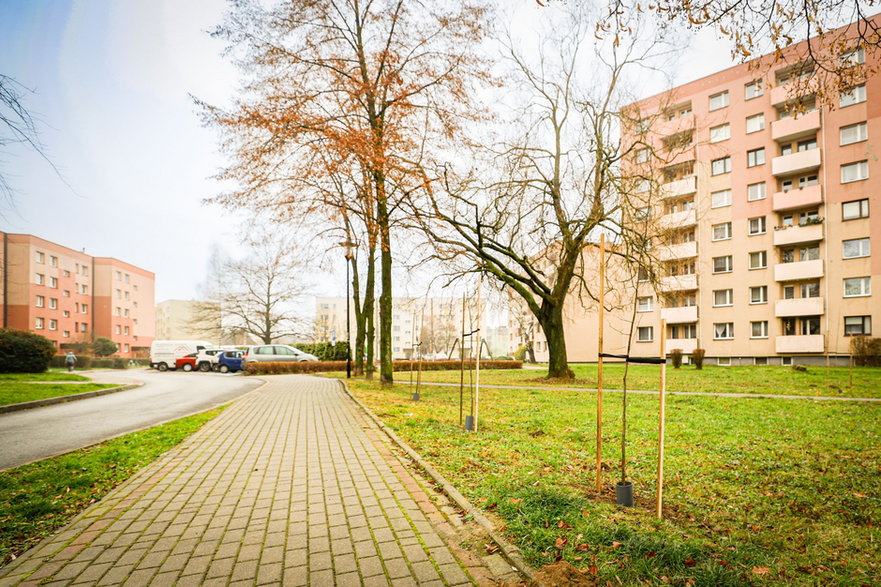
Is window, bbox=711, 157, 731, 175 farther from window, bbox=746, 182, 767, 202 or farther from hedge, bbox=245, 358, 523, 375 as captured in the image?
hedge, bbox=245, 358, 523, 375

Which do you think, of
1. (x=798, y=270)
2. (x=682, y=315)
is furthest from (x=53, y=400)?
(x=798, y=270)

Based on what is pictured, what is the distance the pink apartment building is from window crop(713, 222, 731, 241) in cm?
8

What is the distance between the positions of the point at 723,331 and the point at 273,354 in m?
33.3

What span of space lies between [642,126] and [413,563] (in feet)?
57.1

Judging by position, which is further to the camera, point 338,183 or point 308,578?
point 338,183

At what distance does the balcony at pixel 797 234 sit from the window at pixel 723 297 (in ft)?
15.0

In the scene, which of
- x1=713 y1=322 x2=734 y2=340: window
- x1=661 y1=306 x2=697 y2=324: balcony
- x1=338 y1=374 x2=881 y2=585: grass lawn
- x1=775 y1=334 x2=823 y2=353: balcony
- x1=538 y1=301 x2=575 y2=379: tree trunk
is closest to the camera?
x1=338 y1=374 x2=881 y2=585: grass lawn

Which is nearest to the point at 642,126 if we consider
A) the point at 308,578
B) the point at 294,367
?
the point at 308,578

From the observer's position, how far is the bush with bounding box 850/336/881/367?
2538cm

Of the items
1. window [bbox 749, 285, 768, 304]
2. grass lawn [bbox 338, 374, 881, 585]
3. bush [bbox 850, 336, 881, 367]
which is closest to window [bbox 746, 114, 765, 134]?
window [bbox 749, 285, 768, 304]

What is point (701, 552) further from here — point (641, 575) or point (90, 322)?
point (90, 322)

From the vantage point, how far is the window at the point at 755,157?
1344 inches

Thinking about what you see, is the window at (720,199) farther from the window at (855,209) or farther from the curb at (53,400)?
the curb at (53,400)

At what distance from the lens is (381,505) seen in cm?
432
